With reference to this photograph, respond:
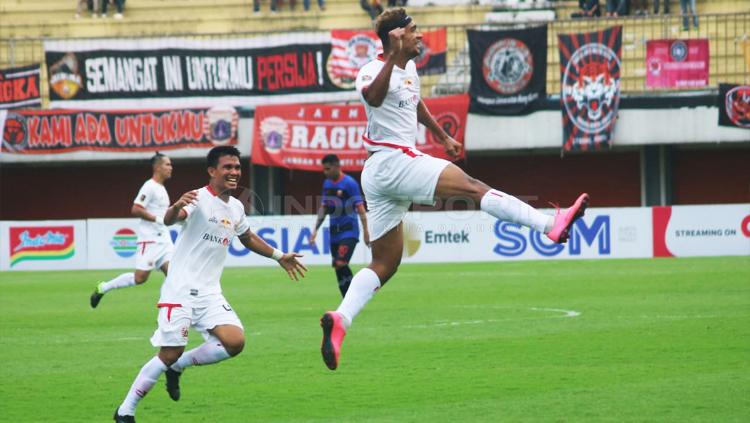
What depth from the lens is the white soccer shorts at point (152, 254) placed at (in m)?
18.0

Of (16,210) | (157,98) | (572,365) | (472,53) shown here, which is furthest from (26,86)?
(572,365)

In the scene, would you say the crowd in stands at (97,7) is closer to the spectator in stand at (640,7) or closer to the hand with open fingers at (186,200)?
the spectator in stand at (640,7)

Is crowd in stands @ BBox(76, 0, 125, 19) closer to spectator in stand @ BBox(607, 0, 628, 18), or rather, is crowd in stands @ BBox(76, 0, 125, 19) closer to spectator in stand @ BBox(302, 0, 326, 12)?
spectator in stand @ BBox(302, 0, 326, 12)

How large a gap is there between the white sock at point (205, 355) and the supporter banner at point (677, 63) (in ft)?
78.2

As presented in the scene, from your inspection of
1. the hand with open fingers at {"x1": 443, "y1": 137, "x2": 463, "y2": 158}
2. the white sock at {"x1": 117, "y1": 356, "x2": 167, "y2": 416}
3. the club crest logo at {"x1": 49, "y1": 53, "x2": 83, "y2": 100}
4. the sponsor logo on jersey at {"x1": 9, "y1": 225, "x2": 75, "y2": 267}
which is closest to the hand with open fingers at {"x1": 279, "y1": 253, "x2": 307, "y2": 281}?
the white sock at {"x1": 117, "y1": 356, "x2": 167, "y2": 416}

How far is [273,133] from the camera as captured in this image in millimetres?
32156

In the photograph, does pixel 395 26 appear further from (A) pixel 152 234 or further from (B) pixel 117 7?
(B) pixel 117 7

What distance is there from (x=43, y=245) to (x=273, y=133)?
6.57 m

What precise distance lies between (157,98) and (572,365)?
78.2ft

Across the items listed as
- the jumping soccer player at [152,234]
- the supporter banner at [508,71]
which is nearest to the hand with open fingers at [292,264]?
the jumping soccer player at [152,234]

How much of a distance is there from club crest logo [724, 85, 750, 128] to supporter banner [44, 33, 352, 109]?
10.2 m

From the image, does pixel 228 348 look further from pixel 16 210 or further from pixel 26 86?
pixel 16 210

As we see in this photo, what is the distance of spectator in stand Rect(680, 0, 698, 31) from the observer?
31.9 meters

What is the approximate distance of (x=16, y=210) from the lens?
3759cm
